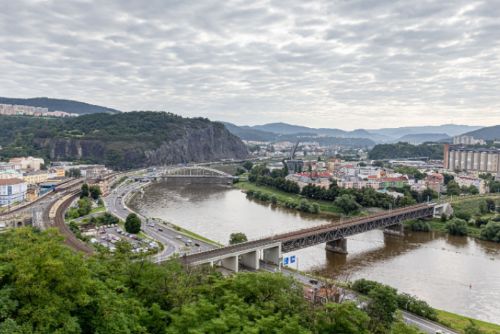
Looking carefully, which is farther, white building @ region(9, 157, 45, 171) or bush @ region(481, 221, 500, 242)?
white building @ region(9, 157, 45, 171)

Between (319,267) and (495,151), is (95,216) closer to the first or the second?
(319,267)

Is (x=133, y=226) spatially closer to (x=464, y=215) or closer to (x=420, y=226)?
(x=420, y=226)

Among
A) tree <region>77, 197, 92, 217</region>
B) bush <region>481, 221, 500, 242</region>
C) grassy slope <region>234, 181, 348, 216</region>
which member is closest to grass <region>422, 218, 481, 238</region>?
bush <region>481, 221, 500, 242</region>

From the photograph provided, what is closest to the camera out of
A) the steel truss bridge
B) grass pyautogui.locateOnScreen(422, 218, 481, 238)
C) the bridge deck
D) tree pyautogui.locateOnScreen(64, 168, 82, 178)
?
the bridge deck

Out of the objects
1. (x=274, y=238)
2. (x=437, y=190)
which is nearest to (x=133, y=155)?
(x=437, y=190)

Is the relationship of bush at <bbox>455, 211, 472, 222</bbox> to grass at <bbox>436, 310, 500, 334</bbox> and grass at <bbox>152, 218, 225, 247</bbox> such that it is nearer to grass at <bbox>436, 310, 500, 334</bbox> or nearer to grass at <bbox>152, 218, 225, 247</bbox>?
grass at <bbox>436, 310, 500, 334</bbox>

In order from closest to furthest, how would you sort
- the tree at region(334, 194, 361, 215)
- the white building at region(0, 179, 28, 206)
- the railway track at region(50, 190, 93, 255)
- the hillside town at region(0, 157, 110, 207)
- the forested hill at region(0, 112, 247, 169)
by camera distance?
the railway track at region(50, 190, 93, 255) < the white building at region(0, 179, 28, 206) < the hillside town at region(0, 157, 110, 207) < the tree at region(334, 194, 361, 215) < the forested hill at region(0, 112, 247, 169)

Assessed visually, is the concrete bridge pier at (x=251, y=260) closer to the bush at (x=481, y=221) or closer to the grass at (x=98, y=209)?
the grass at (x=98, y=209)

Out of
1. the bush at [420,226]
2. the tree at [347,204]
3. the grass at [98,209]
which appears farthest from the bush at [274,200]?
the grass at [98,209]
